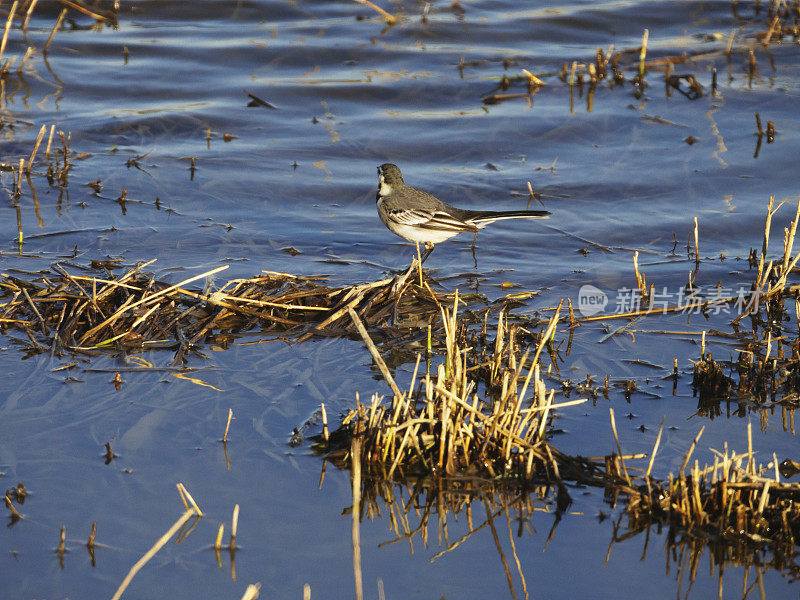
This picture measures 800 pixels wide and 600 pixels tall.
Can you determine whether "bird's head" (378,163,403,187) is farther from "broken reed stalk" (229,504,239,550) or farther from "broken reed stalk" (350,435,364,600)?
"broken reed stalk" (229,504,239,550)

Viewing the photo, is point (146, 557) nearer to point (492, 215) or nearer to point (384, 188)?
Answer: point (492, 215)

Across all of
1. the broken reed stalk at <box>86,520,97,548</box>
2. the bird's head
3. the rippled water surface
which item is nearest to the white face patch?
the bird's head

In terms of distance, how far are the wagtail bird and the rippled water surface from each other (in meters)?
0.40

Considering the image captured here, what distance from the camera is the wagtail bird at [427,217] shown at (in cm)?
730

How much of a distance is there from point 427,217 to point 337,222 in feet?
5.15

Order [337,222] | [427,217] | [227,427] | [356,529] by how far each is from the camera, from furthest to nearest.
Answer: [337,222] → [427,217] → [227,427] → [356,529]

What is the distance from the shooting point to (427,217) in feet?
24.0

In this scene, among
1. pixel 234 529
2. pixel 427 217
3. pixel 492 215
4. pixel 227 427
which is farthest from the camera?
pixel 492 215

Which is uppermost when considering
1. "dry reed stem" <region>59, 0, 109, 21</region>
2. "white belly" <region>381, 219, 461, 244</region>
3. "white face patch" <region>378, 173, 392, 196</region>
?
"dry reed stem" <region>59, 0, 109, 21</region>

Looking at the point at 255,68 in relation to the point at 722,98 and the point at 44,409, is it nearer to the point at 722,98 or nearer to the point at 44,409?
the point at 722,98

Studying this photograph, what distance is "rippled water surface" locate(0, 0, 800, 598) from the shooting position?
150 inches

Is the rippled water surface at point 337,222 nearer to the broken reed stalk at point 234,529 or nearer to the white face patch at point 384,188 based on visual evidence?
the broken reed stalk at point 234,529

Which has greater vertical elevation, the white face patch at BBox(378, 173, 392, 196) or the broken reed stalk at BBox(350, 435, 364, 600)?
the white face patch at BBox(378, 173, 392, 196)

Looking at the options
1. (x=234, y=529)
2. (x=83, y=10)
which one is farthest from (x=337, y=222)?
(x=83, y=10)
